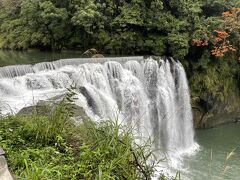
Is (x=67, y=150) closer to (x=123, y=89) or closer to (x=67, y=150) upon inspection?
(x=67, y=150)

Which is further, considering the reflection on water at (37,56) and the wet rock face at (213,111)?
the wet rock face at (213,111)

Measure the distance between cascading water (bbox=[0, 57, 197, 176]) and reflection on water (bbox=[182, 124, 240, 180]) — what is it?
0.48 meters

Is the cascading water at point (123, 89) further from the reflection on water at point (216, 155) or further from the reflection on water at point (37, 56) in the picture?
the reflection on water at point (37, 56)

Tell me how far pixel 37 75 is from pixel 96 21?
183 inches

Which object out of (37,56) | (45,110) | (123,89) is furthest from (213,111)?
(45,110)

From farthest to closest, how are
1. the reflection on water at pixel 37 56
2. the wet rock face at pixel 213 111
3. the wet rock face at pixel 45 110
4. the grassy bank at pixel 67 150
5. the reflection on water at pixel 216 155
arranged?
the wet rock face at pixel 213 111, the reflection on water at pixel 37 56, the reflection on water at pixel 216 155, the wet rock face at pixel 45 110, the grassy bank at pixel 67 150

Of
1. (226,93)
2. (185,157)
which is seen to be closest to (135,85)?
(185,157)

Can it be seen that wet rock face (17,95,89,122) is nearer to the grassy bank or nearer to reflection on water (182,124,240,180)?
the grassy bank

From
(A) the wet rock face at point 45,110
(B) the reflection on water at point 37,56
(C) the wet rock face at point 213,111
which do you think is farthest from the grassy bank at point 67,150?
(C) the wet rock face at point 213,111

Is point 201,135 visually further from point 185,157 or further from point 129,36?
point 129,36

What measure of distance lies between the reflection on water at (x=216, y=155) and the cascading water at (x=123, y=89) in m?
0.48

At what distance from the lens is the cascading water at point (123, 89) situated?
340 inches

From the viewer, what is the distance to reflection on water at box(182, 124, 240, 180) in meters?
9.21

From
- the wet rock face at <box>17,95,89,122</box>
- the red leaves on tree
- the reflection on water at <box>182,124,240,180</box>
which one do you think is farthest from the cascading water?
the wet rock face at <box>17,95,89,122</box>
